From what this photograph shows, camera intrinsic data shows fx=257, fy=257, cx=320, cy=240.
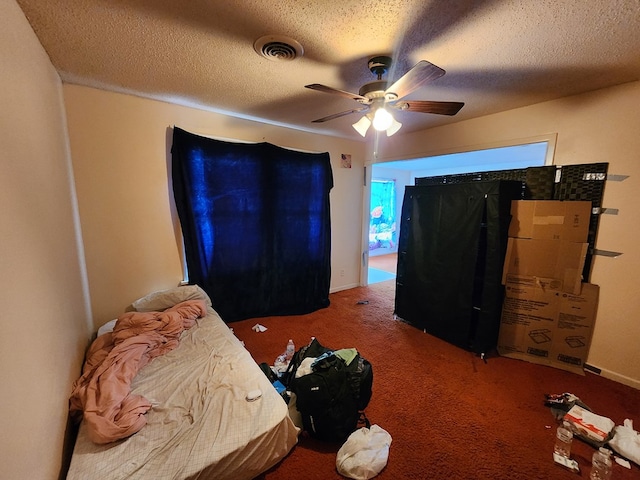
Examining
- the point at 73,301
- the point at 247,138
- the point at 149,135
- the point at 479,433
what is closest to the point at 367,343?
the point at 479,433

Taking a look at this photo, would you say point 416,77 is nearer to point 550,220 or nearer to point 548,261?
point 550,220

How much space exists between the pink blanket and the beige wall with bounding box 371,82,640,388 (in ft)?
10.9

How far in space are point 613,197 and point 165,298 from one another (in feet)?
12.5

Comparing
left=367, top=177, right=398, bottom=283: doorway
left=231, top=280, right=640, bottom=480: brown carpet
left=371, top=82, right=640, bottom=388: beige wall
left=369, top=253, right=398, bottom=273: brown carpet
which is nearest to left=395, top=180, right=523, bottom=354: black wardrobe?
left=231, top=280, right=640, bottom=480: brown carpet

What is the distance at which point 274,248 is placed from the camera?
313 cm

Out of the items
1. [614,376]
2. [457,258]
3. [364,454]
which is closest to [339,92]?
[457,258]

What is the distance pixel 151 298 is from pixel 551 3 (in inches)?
129

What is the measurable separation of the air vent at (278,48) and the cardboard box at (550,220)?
217cm

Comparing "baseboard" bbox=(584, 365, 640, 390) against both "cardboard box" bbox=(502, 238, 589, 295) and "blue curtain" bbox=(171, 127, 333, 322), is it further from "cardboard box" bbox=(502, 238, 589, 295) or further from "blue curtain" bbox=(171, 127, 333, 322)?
"blue curtain" bbox=(171, 127, 333, 322)

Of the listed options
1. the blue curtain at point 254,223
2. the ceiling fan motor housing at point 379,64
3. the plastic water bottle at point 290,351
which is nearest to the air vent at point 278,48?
the ceiling fan motor housing at point 379,64

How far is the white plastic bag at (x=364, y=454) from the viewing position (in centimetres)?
133

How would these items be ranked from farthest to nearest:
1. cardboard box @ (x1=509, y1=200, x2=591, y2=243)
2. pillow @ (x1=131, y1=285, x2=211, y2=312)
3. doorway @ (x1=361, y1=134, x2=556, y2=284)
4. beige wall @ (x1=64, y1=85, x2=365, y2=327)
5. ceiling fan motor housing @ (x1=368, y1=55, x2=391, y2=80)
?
doorway @ (x1=361, y1=134, x2=556, y2=284) < pillow @ (x1=131, y1=285, x2=211, y2=312) < beige wall @ (x1=64, y1=85, x2=365, y2=327) < cardboard box @ (x1=509, y1=200, x2=591, y2=243) < ceiling fan motor housing @ (x1=368, y1=55, x2=391, y2=80)

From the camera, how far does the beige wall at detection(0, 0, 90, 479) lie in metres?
0.85

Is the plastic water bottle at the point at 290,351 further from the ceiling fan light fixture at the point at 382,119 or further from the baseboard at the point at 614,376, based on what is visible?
the baseboard at the point at 614,376
